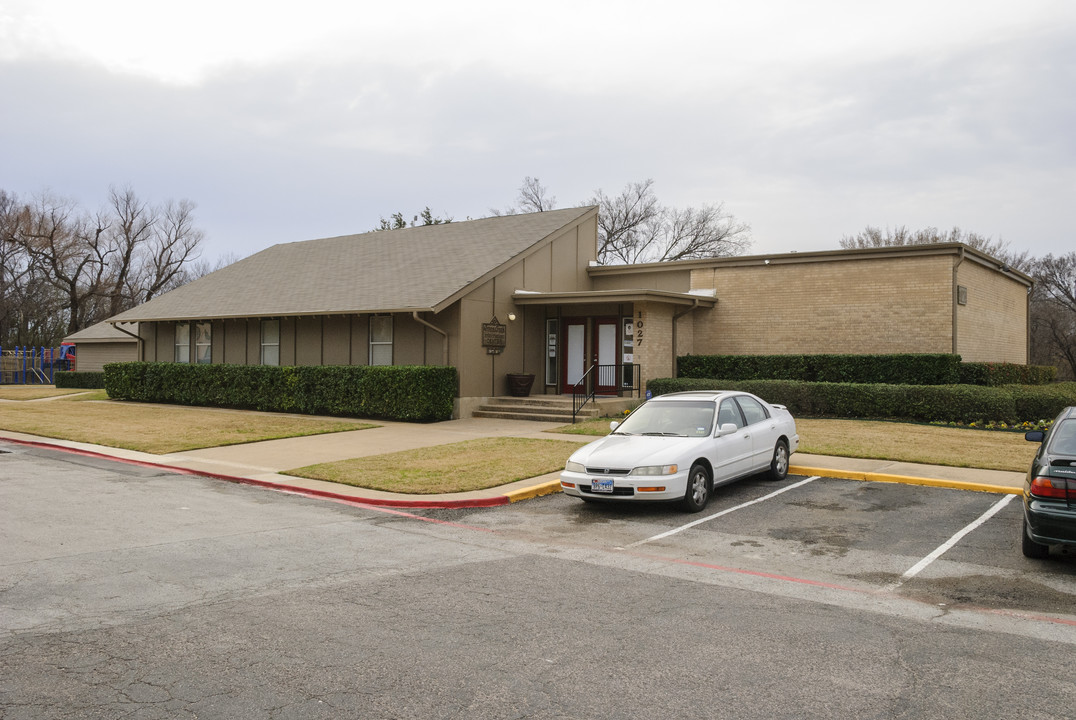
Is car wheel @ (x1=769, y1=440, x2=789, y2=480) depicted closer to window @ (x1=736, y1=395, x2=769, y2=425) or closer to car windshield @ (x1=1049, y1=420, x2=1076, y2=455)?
window @ (x1=736, y1=395, x2=769, y2=425)

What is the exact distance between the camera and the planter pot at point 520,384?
72.8 feet

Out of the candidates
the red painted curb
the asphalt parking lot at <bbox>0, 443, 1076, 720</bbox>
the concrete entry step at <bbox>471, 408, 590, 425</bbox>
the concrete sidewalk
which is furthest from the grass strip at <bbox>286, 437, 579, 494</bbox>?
the concrete entry step at <bbox>471, 408, 590, 425</bbox>

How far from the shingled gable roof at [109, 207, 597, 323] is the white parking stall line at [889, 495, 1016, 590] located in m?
13.4

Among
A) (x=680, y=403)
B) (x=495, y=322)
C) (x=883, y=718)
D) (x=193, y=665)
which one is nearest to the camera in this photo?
(x=883, y=718)

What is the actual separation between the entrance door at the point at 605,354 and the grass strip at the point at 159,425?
22.5 feet

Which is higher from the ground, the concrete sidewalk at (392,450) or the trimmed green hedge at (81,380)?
the trimmed green hedge at (81,380)

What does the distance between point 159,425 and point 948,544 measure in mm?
17531

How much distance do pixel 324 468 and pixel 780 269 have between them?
599 inches

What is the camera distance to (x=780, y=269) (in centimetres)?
2320

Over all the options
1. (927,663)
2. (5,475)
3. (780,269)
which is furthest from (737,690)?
(780,269)

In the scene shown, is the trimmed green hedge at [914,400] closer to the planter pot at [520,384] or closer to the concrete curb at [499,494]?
the planter pot at [520,384]

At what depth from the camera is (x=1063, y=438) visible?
7.43 m

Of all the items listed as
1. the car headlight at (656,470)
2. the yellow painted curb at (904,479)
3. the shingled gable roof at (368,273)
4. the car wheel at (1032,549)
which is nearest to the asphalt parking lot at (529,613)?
the car wheel at (1032,549)

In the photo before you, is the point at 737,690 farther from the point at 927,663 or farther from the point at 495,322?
the point at 495,322
